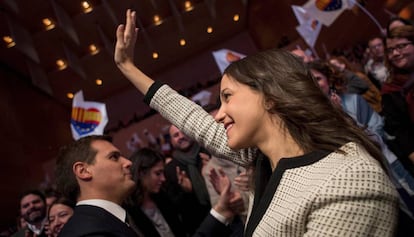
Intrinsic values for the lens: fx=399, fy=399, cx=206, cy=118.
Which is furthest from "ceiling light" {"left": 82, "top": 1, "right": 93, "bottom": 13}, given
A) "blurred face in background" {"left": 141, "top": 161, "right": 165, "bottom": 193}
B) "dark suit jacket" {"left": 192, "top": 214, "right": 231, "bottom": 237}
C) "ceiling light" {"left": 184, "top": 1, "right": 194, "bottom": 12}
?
"dark suit jacket" {"left": 192, "top": 214, "right": 231, "bottom": 237}

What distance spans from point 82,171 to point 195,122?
732 millimetres

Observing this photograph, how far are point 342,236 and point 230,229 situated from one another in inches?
46.0

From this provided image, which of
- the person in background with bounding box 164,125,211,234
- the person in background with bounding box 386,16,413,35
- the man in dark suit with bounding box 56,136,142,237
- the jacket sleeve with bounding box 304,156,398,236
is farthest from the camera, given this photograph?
the person in background with bounding box 164,125,211,234

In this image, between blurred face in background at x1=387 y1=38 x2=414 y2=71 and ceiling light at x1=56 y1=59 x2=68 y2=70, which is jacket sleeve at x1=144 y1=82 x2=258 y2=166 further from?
ceiling light at x1=56 y1=59 x2=68 y2=70

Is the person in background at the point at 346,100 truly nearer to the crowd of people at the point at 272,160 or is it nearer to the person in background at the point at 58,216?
the crowd of people at the point at 272,160

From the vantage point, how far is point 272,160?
1.06 metres

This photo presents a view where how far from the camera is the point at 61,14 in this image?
713cm

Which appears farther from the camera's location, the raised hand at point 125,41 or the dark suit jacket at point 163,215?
the dark suit jacket at point 163,215

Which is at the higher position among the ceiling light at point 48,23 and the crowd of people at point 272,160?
the ceiling light at point 48,23

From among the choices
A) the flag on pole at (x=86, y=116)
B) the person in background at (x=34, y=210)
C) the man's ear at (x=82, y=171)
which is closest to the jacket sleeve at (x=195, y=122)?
the man's ear at (x=82, y=171)

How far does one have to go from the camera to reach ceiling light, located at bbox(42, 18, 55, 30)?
7189 mm

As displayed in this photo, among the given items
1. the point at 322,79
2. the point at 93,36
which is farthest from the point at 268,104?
the point at 93,36

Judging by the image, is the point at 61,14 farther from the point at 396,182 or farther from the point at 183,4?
the point at 396,182

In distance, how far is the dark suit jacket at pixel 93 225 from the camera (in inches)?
55.8
